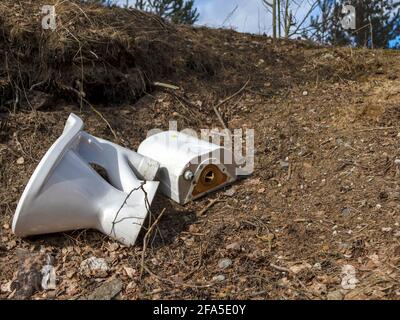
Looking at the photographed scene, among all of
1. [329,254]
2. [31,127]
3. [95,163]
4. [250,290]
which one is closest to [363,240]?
[329,254]

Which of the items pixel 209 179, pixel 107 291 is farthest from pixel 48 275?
pixel 209 179

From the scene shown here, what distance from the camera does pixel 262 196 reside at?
2.78 meters

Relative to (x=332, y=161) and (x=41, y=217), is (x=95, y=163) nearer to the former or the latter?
(x=41, y=217)

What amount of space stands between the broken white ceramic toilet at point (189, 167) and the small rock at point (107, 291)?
2.27 feet

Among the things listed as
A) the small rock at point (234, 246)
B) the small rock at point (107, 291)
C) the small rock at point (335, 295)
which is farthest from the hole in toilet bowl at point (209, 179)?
the small rock at point (335, 295)

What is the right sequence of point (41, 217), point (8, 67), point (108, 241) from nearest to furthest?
1. point (41, 217)
2. point (108, 241)
3. point (8, 67)

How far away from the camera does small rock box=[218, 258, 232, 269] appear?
7.36 ft

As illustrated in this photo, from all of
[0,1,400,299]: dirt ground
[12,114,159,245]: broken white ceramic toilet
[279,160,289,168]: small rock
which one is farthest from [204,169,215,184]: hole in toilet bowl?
[279,160,289,168]: small rock

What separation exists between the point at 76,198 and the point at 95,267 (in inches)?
14.0

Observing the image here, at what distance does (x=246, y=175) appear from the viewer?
2.99 m

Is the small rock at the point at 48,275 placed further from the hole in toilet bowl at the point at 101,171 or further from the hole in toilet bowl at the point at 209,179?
the hole in toilet bowl at the point at 209,179

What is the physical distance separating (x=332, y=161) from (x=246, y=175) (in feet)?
1.83

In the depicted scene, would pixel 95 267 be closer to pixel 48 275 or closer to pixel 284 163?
pixel 48 275

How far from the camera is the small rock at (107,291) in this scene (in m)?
2.08
